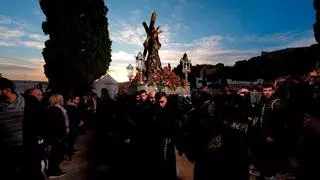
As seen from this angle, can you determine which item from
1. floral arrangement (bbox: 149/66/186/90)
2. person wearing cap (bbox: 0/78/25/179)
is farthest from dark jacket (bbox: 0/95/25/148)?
floral arrangement (bbox: 149/66/186/90)

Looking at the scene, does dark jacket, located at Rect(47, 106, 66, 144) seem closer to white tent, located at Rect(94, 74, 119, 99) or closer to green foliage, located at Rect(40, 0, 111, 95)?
green foliage, located at Rect(40, 0, 111, 95)

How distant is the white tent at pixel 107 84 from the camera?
25531 millimetres

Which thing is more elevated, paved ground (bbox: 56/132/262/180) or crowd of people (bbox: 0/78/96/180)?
crowd of people (bbox: 0/78/96/180)

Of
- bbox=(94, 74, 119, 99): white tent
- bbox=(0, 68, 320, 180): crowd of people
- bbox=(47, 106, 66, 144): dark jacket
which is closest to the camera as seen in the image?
bbox=(0, 68, 320, 180): crowd of people

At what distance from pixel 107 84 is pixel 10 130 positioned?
22.8 metres

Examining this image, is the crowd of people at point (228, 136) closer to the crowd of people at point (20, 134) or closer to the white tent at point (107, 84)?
the crowd of people at point (20, 134)

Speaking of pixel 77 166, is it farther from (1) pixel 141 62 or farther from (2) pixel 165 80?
(1) pixel 141 62

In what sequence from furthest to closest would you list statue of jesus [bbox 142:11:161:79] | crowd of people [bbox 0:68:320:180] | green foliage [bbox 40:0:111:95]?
green foliage [bbox 40:0:111:95], statue of jesus [bbox 142:11:161:79], crowd of people [bbox 0:68:320:180]

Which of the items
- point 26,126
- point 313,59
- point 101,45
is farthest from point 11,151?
point 313,59

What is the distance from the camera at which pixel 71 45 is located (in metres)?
20.5

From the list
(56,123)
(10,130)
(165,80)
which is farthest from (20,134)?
(165,80)

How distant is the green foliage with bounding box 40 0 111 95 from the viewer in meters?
19.9

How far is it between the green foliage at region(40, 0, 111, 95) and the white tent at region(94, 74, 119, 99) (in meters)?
3.70

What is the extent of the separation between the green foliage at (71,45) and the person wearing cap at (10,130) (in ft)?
55.3
